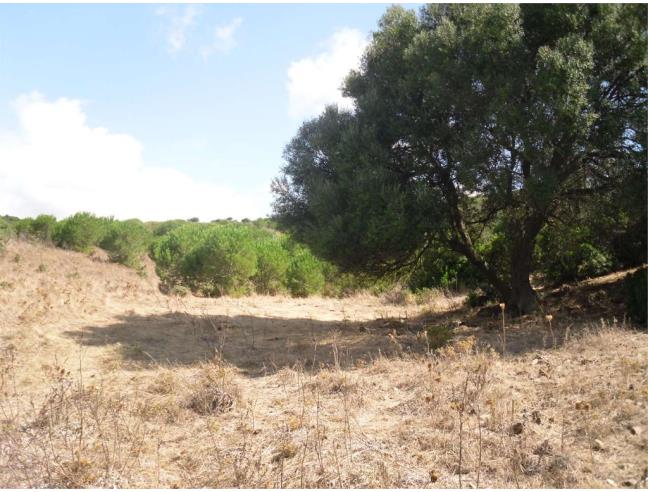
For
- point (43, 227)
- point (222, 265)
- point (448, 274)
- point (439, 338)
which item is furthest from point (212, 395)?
point (43, 227)

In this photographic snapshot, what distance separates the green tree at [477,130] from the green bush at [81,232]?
14841 mm

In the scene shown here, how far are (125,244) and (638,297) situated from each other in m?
19.4

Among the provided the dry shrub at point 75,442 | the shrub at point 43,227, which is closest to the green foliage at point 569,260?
the dry shrub at point 75,442

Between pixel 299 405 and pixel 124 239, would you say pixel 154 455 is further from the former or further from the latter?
pixel 124 239

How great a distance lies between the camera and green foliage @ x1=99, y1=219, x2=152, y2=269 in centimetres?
2261

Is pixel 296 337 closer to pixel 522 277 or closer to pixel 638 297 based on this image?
pixel 522 277

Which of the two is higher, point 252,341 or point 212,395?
point 252,341

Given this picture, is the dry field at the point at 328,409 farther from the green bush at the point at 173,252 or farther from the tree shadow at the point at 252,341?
the green bush at the point at 173,252

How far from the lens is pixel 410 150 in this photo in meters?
10.3

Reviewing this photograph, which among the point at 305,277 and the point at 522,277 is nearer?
the point at 522,277

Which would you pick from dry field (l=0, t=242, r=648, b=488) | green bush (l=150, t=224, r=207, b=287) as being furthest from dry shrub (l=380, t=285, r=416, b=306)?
green bush (l=150, t=224, r=207, b=287)

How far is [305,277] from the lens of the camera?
2225cm

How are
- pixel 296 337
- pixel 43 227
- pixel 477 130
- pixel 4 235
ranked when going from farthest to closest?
1. pixel 43 227
2. pixel 4 235
3. pixel 296 337
4. pixel 477 130

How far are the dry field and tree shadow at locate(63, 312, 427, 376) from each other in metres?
0.07
